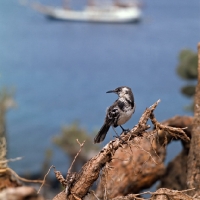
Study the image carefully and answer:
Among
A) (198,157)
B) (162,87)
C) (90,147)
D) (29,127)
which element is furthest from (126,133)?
(162,87)

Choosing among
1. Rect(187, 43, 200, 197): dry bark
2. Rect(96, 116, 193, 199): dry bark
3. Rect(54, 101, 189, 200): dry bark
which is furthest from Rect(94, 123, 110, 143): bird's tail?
Rect(96, 116, 193, 199): dry bark

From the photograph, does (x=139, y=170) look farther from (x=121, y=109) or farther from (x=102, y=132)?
(x=121, y=109)

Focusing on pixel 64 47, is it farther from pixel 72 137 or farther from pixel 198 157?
pixel 198 157

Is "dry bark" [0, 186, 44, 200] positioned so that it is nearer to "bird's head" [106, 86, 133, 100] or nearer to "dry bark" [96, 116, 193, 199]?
"bird's head" [106, 86, 133, 100]

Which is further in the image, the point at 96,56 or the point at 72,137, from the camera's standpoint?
the point at 96,56

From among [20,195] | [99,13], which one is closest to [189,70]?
[20,195]
